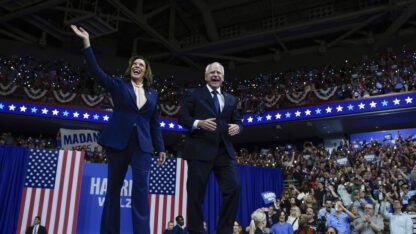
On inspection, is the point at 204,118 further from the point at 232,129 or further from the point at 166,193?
the point at 166,193

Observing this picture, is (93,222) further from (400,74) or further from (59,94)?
(400,74)

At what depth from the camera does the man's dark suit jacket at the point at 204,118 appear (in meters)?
2.99

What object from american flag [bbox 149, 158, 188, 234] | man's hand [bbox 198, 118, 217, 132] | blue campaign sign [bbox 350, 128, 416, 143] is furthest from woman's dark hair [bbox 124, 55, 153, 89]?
blue campaign sign [bbox 350, 128, 416, 143]

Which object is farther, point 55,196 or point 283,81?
point 283,81

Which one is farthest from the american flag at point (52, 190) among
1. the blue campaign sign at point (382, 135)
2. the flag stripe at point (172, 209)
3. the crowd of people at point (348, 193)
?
the blue campaign sign at point (382, 135)

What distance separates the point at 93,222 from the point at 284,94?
31.3 ft

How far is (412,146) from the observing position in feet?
40.6

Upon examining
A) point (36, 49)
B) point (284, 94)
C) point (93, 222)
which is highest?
point (36, 49)

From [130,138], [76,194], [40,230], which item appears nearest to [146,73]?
[130,138]

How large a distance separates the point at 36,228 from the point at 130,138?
26.8 feet

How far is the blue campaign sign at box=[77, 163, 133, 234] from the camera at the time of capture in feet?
35.4

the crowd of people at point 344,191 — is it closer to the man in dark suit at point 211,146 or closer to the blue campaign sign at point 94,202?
the blue campaign sign at point 94,202

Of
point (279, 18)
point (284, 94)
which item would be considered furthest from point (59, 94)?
point (279, 18)

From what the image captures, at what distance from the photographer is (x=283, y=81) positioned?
756 inches
